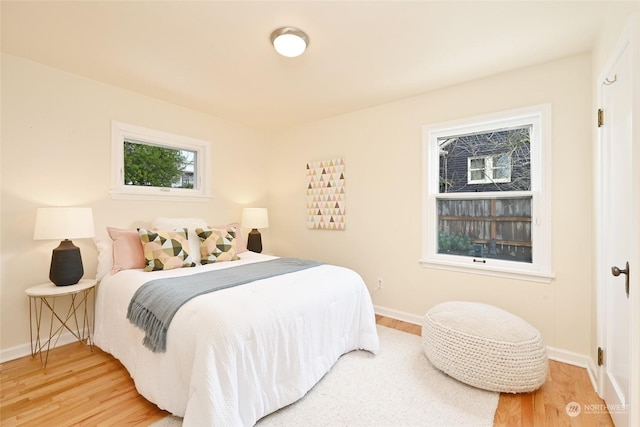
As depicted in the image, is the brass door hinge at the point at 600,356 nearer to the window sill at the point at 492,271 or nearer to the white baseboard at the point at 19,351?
the window sill at the point at 492,271

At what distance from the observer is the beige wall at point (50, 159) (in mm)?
2297

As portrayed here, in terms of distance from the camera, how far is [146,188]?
3117mm

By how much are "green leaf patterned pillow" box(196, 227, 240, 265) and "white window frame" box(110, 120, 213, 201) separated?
0.75 m

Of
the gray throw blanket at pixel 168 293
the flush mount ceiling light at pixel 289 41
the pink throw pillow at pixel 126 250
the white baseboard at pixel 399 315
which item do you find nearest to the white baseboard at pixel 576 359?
the white baseboard at pixel 399 315

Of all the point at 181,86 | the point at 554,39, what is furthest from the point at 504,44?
the point at 181,86

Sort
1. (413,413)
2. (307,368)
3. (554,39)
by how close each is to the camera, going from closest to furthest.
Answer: (413,413)
(307,368)
(554,39)

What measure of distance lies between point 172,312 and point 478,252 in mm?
2670

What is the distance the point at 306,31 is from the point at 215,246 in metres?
2.02

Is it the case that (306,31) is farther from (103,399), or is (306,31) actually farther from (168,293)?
(103,399)

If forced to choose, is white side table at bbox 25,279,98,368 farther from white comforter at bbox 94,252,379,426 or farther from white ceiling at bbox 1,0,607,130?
white ceiling at bbox 1,0,607,130

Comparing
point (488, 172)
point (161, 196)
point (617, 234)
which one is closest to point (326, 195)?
point (488, 172)

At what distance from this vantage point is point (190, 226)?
3100mm

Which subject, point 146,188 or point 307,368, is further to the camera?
point 146,188

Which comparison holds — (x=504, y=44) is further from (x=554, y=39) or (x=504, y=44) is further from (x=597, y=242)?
(x=597, y=242)
